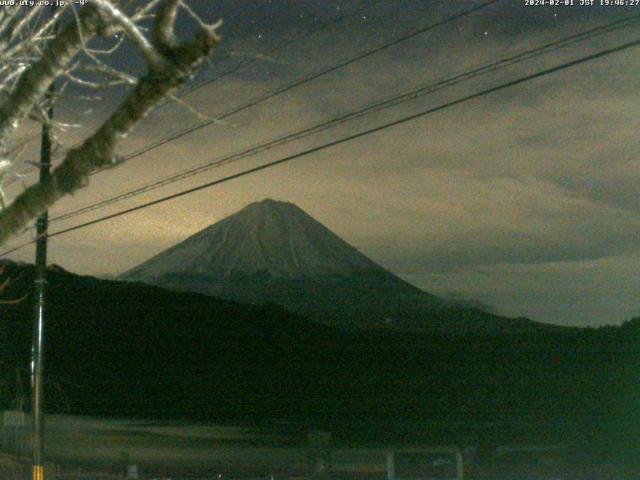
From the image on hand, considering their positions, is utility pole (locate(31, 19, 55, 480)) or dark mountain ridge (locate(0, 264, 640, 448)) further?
dark mountain ridge (locate(0, 264, 640, 448))

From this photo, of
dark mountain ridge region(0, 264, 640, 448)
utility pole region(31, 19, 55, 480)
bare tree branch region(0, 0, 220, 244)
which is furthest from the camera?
dark mountain ridge region(0, 264, 640, 448)

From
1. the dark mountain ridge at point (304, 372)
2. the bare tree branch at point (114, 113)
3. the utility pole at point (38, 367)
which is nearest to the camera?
the bare tree branch at point (114, 113)

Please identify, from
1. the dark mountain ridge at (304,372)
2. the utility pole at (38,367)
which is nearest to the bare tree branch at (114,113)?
the utility pole at (38,367)

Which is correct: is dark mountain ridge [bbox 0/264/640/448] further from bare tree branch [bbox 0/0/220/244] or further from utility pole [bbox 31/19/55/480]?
bare tree branch [bbox 0/0/220/244]

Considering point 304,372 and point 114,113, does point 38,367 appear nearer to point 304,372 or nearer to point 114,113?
point 114,113

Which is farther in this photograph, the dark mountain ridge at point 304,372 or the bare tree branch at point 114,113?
the dark mountain ridge at point 304,372

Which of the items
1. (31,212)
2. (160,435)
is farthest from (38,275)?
(160,435)

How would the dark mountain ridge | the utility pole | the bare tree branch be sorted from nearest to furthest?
the bare tree branch < the utility pole < the dark mountain ridge

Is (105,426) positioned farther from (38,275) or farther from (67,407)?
(38,275)

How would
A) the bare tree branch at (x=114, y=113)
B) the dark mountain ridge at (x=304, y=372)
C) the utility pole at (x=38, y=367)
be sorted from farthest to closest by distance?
the dark mountain ridge at (x=304, y=372)
the utility pole at (x=38, y=367)
the bare tree branch at (x=114, y=113)

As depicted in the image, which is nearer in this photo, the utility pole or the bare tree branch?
the bare tree branch

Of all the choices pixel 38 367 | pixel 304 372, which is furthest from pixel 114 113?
pixel 304 372

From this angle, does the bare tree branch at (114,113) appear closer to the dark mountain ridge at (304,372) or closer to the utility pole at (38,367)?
the utility pole at (38,367)

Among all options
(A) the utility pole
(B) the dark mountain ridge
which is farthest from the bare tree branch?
(B) the dark mountain ridge
